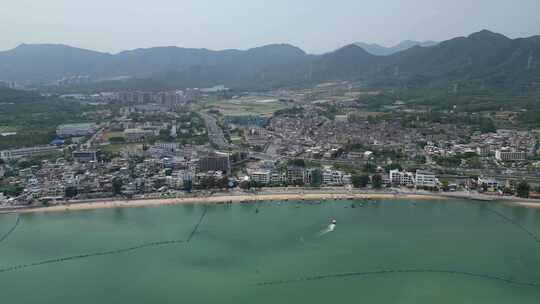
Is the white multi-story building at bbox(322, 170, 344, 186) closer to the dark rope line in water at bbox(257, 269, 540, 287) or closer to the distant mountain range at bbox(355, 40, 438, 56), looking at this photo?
the dark rope line in water at bbox(257, 269, 540, 287)

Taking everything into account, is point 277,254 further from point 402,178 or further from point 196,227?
point 402,178

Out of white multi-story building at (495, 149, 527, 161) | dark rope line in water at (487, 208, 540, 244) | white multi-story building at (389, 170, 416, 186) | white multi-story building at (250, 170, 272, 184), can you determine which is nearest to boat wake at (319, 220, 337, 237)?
white multi-story building at (250, 170, 272, 184)

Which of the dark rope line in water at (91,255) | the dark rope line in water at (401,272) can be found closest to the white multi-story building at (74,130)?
the dark rope line in water at (91,255)

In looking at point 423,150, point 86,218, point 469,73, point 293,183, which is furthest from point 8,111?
point 469,73

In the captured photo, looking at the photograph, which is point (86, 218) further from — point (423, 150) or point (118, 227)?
point (423, 150)

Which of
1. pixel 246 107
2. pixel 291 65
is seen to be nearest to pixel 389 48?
pixel 291 65

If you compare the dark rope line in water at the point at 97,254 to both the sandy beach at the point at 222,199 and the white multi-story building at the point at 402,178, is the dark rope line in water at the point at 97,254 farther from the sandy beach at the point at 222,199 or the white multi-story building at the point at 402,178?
the white multi-story building at the point at 402,178

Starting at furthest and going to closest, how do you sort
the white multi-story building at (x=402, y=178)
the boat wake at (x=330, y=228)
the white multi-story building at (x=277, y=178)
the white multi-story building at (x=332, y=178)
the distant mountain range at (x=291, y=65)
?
the distant mountain range at (x=291, y=65) < the white multi-story building at (x=277, y=178) < the white multi-story building at (x=332, y=178) < the white multi-story building at (x=402, y=178) < the boat wake at (x=330, y=228)
